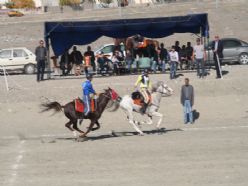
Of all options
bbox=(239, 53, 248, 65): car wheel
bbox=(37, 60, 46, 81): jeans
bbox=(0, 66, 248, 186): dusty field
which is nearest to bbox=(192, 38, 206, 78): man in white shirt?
bbox=(0, 66, 248, 186): dusty field

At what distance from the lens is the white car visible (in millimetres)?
41688

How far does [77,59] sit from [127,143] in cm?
1449

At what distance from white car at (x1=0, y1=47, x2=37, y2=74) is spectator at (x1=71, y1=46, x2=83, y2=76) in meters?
6.39

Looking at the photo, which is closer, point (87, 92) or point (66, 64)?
point (87, 92)

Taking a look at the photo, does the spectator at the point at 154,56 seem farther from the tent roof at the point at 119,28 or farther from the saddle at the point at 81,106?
the saddle at the point at 81,106

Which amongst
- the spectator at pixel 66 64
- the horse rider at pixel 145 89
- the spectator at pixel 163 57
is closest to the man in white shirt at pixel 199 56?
the spectator at pixel 163 57

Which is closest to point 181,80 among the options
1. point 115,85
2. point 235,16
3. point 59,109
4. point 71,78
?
point 115,85

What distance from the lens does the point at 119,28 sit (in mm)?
35656

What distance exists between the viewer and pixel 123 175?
16578mm

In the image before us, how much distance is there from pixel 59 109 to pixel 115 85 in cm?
971

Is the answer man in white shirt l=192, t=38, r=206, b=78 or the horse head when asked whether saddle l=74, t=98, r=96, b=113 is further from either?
man in white shirt l=192, t=38, r=206, b=78

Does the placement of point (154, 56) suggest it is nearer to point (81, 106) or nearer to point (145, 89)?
point (145, 89)

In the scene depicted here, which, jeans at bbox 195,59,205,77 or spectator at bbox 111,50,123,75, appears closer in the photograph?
jeans at bbox 195,59,205,77

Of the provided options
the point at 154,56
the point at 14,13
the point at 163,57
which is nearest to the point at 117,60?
the point at 154,56
